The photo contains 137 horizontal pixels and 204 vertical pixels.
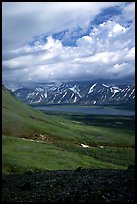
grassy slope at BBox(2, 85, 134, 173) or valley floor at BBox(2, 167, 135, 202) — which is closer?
valley floor at BBox(2, 167, 135, 202)

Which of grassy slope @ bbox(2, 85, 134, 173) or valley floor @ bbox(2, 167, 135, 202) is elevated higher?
valley floor @ bbox(2, 167, 135, 202)

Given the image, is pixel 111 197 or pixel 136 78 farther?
pixel 111 197

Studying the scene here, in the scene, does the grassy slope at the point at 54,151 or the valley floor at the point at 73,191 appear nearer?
the valley floor at the point at 73,191

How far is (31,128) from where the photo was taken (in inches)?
6590

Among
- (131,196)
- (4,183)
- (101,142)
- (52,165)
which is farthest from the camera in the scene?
(101,142)

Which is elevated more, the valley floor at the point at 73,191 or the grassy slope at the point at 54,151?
the valley floor at the point at 73,191

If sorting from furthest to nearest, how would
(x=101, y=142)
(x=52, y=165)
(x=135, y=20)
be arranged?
(x=101, y=142), (x=52, y=165), (x=135, y=20)

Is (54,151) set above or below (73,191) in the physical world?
below

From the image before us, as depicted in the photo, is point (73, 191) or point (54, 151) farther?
point (54, 151)

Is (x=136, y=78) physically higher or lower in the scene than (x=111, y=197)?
higher

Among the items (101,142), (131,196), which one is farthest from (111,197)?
(101,142)

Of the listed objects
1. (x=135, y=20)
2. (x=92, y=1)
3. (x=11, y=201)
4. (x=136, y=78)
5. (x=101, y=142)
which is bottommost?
(x=101, y=142)

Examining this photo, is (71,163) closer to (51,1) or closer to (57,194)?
(57,194)

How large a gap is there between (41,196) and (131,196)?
25.7 feet
